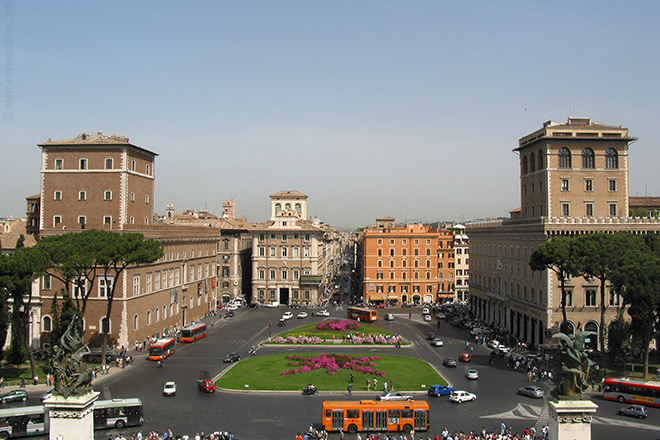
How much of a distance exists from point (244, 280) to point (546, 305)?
56.7m

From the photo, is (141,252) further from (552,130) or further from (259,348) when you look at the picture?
(552,130)

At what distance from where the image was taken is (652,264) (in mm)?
41250

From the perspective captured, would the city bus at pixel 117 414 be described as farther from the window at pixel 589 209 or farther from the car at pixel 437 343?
the window at pixel 589 209

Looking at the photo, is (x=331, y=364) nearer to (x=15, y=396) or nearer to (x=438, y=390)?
(x=438, y=390)

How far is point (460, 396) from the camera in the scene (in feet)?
122

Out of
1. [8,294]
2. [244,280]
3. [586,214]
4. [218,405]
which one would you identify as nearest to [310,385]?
[218,405]

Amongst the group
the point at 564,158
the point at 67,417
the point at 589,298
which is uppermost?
the point at 564,158

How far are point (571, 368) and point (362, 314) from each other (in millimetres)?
55949


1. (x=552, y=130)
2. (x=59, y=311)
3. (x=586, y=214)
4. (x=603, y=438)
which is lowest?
(x=603, y=438)

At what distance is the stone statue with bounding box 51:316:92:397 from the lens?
18.3 meters

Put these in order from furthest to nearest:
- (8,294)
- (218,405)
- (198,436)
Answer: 1. (8,294)
2. (218,405)
3. (198,436)

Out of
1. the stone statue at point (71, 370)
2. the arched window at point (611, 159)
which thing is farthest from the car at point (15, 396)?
the arched window at point (611, 159)

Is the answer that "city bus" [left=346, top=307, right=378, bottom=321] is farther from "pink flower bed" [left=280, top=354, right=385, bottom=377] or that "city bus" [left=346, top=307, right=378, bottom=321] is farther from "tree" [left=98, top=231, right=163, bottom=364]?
"tree" [left=98, top=231, right=163, bottom=364]

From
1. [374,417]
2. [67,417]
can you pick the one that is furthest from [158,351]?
[67,417]
